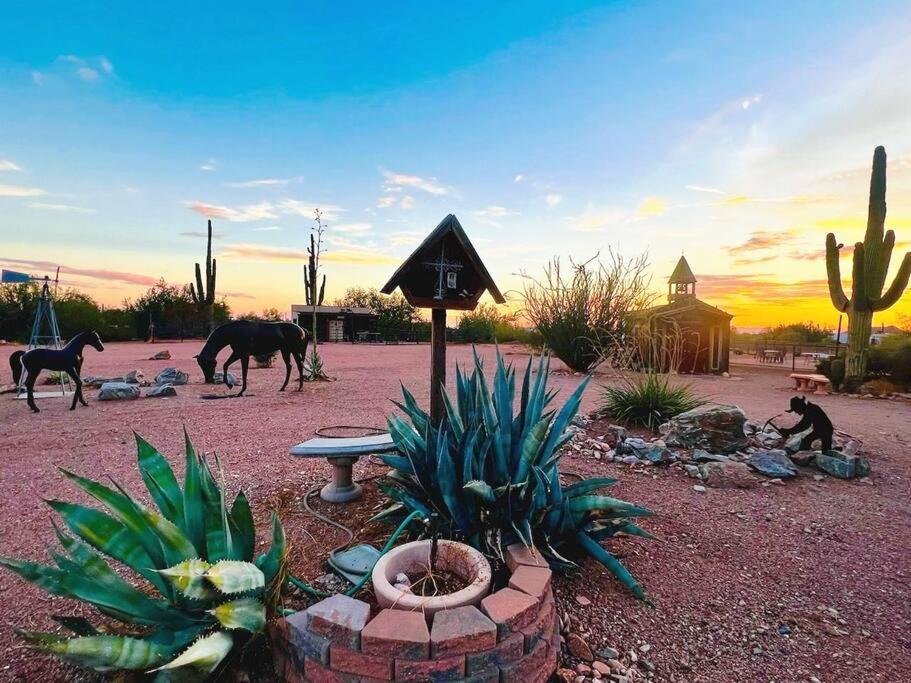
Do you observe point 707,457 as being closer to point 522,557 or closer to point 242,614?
point 522,557

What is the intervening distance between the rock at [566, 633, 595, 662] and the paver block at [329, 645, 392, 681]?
0.85 meters

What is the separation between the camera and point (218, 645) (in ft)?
4.74

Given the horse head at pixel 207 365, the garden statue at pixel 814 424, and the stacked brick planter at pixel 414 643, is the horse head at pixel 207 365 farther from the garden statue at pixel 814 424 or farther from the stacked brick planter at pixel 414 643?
the garden statue at pixel 814 424

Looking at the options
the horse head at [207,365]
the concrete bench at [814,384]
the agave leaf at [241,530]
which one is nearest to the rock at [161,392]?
the horse head at [207,365]

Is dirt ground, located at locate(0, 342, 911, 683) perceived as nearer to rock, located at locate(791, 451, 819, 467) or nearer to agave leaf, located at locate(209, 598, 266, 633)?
rock, located at locate(791, 451, 819, 467)

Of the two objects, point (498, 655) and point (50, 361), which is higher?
point (50, 361)

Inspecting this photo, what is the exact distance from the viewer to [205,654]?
1.39 metres

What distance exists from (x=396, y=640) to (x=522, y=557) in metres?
0.77

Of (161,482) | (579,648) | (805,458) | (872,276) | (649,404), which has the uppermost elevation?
(872,276)

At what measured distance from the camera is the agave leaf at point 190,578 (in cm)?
141

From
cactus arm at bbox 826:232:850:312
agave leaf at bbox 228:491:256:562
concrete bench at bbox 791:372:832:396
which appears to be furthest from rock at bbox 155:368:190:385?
cactus arm at bbox 826:232:850:312

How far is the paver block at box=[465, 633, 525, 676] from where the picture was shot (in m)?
1.52

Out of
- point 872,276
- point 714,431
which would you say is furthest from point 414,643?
point 872,276

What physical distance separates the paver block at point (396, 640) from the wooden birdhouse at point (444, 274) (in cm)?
235
